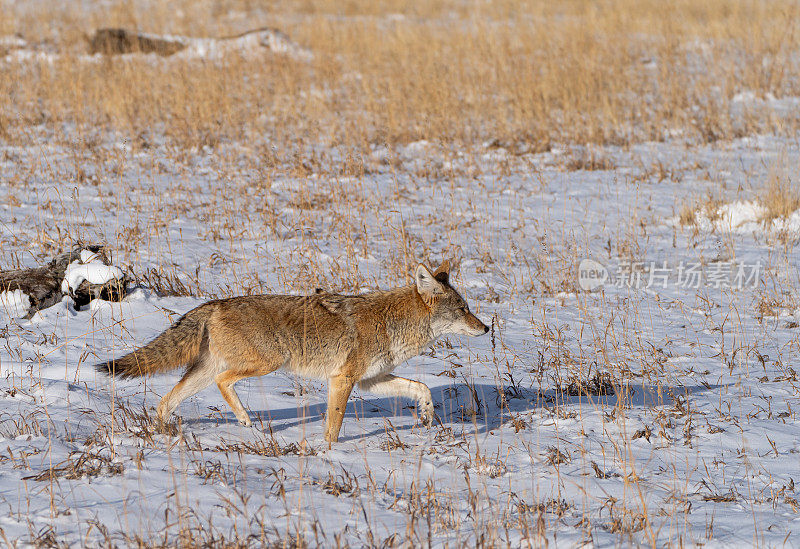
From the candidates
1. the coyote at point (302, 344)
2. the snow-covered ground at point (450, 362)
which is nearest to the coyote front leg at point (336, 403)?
the coyote at point (302, 344)

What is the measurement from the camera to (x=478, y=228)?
1076 cm

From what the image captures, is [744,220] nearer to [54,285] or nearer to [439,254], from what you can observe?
[439,254]

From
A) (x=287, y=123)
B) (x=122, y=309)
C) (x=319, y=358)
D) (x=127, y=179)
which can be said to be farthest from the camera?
(x=287, y=123)

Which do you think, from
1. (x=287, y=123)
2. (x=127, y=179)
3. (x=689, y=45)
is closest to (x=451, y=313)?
(x=127, y=179)

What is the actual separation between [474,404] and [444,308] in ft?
2.57

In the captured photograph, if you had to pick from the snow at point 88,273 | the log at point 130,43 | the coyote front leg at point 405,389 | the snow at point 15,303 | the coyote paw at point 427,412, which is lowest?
the coyote paw at point 427,412

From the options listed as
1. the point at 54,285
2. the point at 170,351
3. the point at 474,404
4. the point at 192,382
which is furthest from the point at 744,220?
the point at 54,285

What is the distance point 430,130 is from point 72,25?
12110 millimetres

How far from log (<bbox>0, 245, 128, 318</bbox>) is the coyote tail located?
2.19 meters

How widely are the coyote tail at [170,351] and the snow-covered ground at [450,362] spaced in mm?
286

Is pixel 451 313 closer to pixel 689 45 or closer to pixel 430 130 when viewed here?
pixel 430 130

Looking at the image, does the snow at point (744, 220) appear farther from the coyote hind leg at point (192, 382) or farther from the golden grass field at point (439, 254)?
the coyote hind leg at point (192, 382)

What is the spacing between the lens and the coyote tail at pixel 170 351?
18.0 ft

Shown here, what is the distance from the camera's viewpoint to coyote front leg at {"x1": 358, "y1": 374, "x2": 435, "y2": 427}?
5.84 meters
